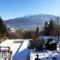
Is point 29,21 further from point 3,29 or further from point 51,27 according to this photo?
point 3,29

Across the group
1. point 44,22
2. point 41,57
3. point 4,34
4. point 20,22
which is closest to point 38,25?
point 44,22

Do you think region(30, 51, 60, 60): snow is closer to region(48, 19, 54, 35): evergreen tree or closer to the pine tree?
region(48, 19, 54, 35): evergreen tree

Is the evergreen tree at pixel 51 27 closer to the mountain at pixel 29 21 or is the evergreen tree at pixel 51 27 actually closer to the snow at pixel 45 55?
the mountain at pixel 29 21

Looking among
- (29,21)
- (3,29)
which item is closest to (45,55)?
(3,29)

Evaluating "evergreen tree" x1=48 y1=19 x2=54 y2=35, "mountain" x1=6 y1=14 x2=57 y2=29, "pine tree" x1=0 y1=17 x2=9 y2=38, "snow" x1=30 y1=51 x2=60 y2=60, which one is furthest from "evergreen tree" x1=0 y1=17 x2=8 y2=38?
"snow" x1=30 y1=51 x2=60 y2=60

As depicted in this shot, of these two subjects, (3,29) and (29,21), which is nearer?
(3,29)

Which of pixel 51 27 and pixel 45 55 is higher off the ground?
pixel 51 27

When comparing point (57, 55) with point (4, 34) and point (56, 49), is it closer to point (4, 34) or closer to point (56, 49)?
point (56, 49)

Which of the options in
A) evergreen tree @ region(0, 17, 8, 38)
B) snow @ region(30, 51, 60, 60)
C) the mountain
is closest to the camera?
snow @ region(30, 51, 60, 60)
